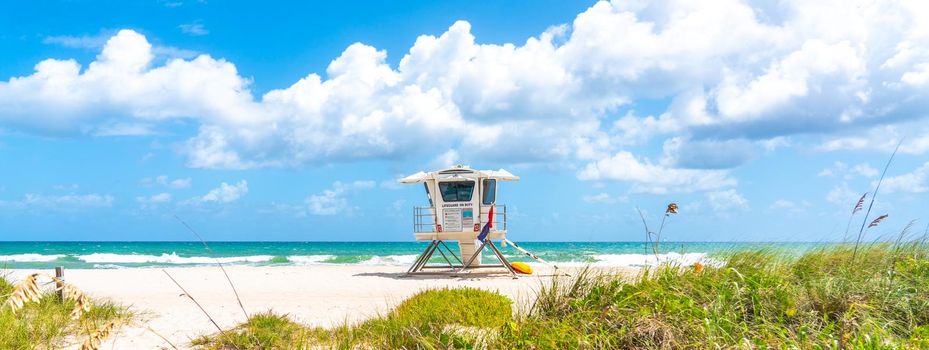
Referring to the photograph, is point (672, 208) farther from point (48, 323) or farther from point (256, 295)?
point (256, 295)

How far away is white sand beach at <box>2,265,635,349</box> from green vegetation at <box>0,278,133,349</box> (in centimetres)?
39

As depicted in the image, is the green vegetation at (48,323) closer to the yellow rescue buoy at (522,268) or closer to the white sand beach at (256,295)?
the white sand beach at (256,295)

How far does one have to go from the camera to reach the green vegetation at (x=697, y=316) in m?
5.42

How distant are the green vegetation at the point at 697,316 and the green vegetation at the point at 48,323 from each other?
1.66 metres

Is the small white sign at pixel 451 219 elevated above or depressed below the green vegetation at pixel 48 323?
above

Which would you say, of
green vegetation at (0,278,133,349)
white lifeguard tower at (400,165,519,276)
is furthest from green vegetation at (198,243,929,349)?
white lifeguard tower at (400,165,519,276)

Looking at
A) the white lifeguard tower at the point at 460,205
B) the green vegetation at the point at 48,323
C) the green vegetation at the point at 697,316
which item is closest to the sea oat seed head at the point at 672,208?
the green vegetation at the point at 697,316

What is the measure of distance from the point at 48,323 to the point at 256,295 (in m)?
8.37

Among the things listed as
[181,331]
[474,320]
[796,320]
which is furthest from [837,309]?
[181,331]

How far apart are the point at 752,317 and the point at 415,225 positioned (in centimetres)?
1518

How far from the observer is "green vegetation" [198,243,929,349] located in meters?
5.42

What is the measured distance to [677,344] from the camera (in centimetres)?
523

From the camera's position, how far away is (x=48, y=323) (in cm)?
840

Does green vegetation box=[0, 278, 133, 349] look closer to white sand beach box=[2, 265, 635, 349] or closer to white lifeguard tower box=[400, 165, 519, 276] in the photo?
white sand beach box=[2, 265, 635, 349]
